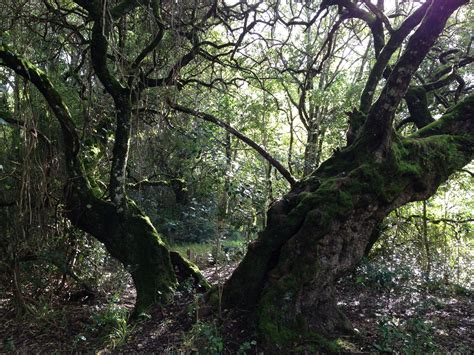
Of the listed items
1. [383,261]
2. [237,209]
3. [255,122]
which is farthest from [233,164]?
[255,122]

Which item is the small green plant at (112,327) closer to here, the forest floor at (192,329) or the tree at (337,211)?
the forest floor at (192,329)

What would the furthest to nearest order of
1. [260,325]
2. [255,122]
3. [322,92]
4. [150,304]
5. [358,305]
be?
[255,122], [322,92], [358,305], [150,304], [260,325]

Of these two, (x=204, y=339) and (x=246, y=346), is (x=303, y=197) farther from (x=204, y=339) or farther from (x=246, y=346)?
(x=204, y=339)

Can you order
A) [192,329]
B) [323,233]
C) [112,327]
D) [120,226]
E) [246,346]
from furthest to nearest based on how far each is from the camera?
1. [120,226]
2. [112,327]
3. [192,329]
4. [323,233]
5. [246,346]

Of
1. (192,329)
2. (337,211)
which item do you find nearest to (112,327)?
(192,329)

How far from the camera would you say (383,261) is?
6.99 m

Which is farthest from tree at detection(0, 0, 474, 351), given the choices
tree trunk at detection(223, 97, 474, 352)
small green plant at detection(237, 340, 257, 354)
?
small green plant at detection(237, 340, 257, 354)

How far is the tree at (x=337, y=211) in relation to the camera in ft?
12.2

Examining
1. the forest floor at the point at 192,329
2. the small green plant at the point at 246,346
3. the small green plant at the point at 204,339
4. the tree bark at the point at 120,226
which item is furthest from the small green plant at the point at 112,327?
A: the small green plant at the point at 246,346

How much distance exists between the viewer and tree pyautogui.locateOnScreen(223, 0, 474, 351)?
372 cm

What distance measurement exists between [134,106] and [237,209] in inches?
81.8

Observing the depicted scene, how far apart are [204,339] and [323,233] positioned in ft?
5.06

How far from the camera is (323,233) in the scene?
3.82 metres

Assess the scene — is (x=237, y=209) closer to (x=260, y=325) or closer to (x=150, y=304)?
(x=150, y=304)
